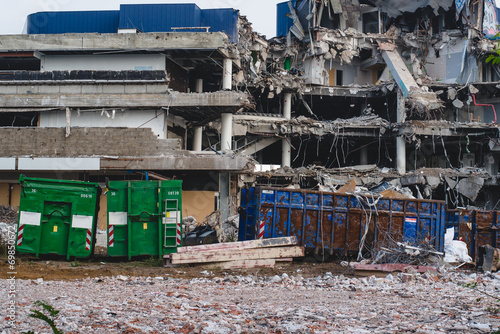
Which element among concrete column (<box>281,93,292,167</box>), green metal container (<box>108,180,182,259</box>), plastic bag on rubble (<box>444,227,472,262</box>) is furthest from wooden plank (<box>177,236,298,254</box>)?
concrete column (<box>281,93,292,167</box>)

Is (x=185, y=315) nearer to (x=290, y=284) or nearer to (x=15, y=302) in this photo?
(x=15, y=302)

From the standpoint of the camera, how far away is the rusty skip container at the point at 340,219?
1498cm

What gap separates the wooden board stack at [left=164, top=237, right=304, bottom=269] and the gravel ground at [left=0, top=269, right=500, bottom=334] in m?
1.43

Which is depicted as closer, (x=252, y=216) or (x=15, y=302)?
(x=15, y=302)

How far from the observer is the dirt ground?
11953 millimetres

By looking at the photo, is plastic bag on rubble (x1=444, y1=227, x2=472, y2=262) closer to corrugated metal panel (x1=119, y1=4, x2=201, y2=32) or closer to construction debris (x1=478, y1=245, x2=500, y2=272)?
construction debris (x1=478, y1=245, x2=500, y2=272)

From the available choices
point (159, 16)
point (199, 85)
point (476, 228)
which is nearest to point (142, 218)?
point (476, 228)

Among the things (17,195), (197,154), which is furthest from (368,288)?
(17,195)

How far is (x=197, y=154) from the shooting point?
24.4 m

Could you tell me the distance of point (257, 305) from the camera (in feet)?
26.6

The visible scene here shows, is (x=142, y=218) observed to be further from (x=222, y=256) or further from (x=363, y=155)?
(x=363, y=155)

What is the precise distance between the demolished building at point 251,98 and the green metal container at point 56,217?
21.2 ft

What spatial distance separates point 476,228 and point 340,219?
4449mm

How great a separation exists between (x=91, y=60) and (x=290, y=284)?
755 inches
